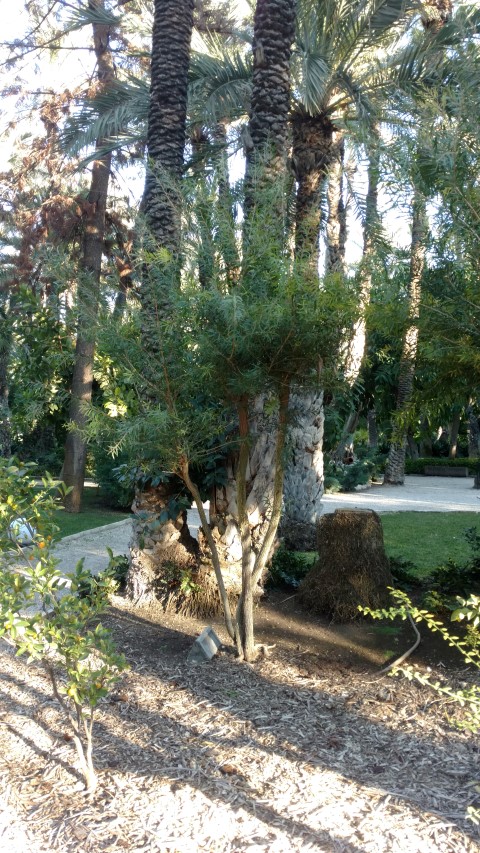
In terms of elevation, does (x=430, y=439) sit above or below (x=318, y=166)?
below

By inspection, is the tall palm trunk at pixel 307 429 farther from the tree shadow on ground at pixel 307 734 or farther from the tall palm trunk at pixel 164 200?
the tree shadow on ground at pixel 307 734

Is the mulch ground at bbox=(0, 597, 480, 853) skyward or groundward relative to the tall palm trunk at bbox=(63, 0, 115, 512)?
groundward

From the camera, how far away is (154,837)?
3111 mm

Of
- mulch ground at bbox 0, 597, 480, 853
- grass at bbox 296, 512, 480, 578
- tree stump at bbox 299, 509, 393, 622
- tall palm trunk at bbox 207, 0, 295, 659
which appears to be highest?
tall palm trunk at bbox 207, 0, 295, 659

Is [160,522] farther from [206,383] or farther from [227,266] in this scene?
[227,266]

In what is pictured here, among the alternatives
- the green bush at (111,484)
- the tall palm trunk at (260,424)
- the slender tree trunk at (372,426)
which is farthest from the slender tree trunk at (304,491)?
the slender tree trunk at (372,426)

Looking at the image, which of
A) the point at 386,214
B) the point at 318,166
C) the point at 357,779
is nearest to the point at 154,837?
the point at 357,779

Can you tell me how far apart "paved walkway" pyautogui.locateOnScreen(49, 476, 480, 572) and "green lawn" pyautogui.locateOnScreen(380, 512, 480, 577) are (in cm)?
89

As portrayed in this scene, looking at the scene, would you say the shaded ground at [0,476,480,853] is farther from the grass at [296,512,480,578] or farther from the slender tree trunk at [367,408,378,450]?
the slender tree trunk at [367,408,378,450]

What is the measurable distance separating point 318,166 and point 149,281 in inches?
190

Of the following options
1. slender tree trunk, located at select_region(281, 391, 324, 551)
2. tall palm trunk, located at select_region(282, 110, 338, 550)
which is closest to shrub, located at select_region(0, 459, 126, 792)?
tall palm trunk, located at select_region(282, 110, 338, 550)

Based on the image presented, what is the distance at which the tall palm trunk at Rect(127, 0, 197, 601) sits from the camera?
6777 millimetres

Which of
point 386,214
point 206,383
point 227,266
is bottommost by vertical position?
point 206,383

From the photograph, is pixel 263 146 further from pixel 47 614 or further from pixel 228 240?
pixel 47 614
